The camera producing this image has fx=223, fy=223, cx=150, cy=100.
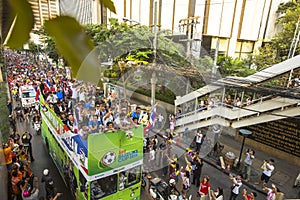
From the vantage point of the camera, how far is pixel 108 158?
15.9 ft

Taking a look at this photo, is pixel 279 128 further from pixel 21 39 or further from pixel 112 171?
pixel 21 39

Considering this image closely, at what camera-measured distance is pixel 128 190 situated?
5555 millimetres

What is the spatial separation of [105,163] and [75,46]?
15.4 ft

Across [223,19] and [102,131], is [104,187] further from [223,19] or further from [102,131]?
[223,19]

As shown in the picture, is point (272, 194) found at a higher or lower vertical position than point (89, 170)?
lower

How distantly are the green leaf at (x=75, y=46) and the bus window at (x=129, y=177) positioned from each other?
16.8ft

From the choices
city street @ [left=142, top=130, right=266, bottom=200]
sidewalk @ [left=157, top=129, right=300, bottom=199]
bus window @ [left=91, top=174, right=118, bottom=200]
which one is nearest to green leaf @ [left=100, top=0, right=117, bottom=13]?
bus window @ [left=91, top=174, right=118, bottom=200]

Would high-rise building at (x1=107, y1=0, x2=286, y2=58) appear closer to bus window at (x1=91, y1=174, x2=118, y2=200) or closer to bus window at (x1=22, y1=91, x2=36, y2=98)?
bus window at (x1=22, y1=91, x2=36, y2=98)

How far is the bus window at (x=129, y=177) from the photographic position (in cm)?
532

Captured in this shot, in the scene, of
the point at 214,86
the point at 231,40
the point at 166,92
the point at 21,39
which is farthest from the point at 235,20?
the point at 21,39

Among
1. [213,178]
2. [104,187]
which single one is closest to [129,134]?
[104,187]

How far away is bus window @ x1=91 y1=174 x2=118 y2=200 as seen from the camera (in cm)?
491

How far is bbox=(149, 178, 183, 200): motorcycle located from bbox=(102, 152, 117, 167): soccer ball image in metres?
1.92

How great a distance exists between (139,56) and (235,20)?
1041 centimetres
